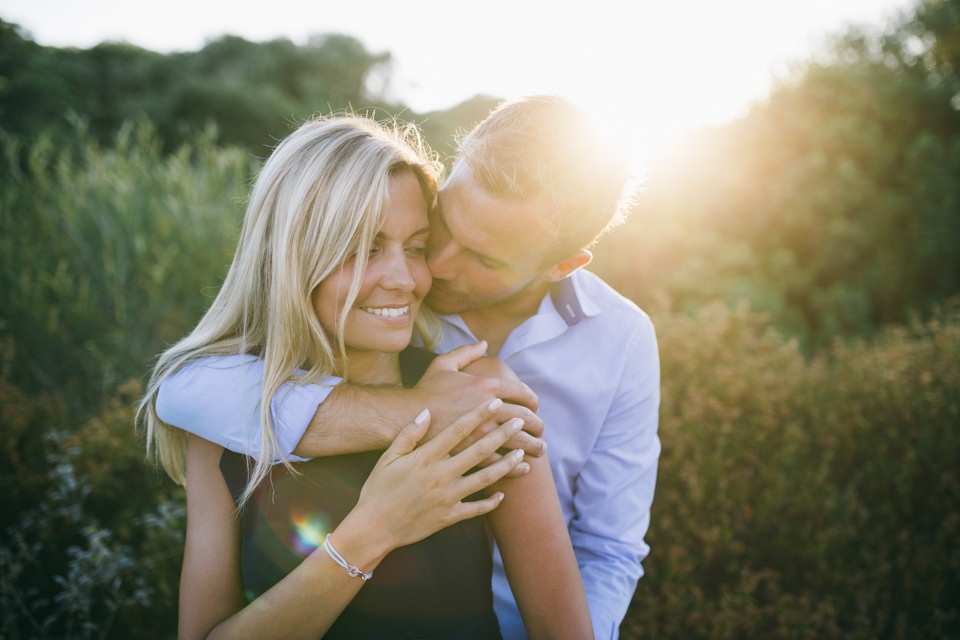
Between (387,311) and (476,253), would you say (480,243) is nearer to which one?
(476,253)

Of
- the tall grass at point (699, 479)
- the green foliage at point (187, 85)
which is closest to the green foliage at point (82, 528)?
the tall grass at point (699, 479)

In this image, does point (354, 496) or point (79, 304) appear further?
point (79, 304)

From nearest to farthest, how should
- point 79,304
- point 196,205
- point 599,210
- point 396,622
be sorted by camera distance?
point 396,622 → point 599,210 → point 79,304 → point 196,205

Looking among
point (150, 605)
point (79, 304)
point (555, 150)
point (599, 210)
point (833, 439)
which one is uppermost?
point (555, 150)

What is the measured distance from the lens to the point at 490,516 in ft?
5.53

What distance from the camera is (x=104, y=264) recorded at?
174 inches

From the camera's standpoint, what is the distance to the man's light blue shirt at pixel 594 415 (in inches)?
89.1

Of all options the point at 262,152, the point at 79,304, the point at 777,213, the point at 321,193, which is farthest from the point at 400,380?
the point at 262,152

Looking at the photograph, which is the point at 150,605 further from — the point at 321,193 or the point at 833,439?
the point at 833,439

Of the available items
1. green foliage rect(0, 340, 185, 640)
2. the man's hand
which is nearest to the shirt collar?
the man's hand

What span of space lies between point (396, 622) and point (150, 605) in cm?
166

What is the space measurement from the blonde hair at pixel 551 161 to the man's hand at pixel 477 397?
0.66 m

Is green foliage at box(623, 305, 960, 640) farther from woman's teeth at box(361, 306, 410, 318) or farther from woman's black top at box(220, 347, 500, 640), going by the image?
woman's teeth at box(361, 306, 410, 318)

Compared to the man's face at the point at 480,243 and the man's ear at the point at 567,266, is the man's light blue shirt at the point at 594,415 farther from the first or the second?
the man's face at the point at 480,243
